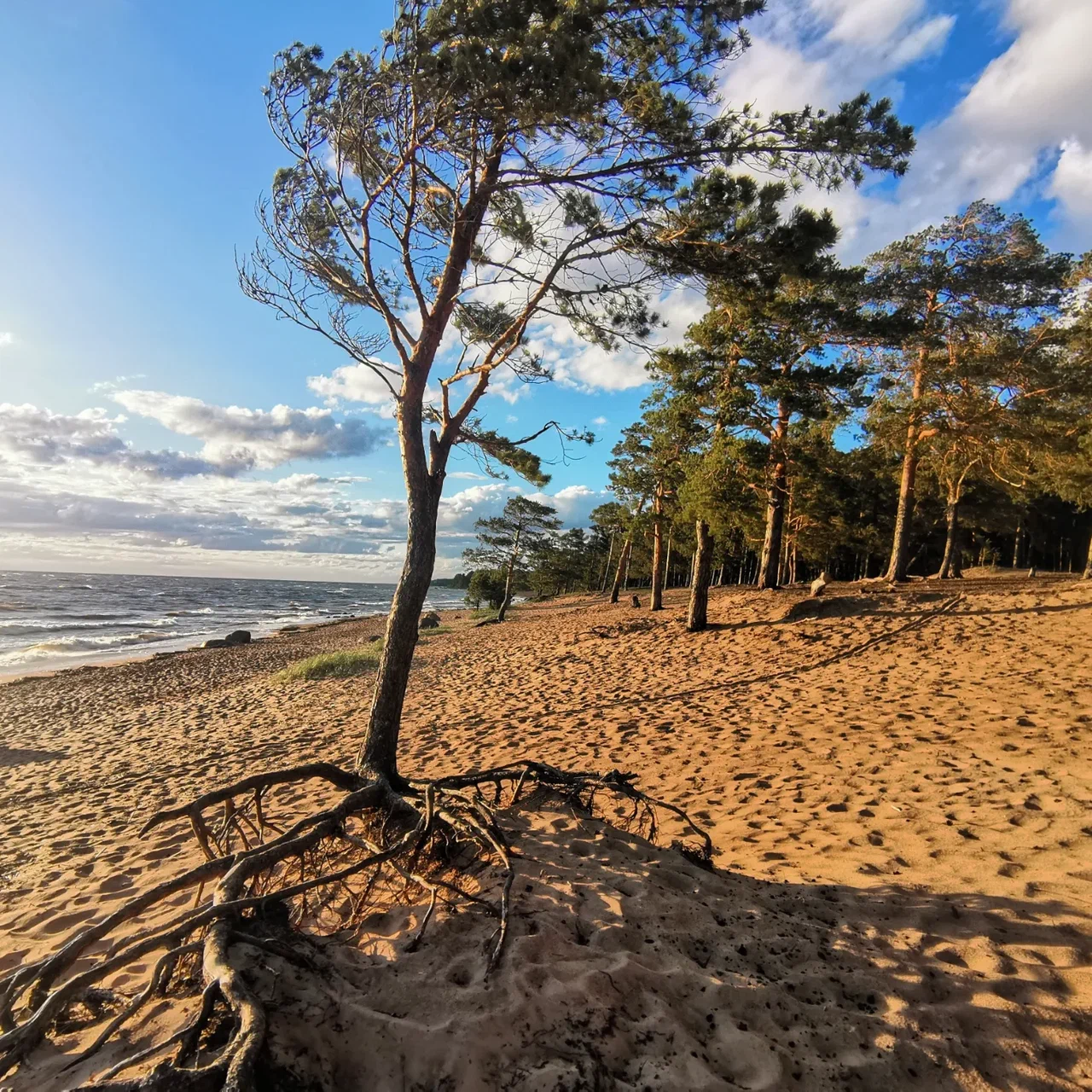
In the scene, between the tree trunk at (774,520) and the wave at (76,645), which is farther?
the wave at (76,645)

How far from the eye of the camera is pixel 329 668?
16.8 metres

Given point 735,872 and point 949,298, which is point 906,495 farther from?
point 735,872

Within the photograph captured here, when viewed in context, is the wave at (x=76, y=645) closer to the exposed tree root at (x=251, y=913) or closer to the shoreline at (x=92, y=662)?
the shoreline at (x=92, y=662)

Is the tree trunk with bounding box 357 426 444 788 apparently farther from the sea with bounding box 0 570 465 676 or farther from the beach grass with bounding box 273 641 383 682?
the sea with bounding box 0 570 465 676

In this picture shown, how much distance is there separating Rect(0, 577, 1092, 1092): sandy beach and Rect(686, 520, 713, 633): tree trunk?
10.5 ft

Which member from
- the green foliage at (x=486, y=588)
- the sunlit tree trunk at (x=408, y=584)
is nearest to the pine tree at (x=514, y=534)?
the green foliage at (x=486, y=588)

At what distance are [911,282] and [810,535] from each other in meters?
21.3

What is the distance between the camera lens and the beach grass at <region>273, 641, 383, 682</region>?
16.5 meters

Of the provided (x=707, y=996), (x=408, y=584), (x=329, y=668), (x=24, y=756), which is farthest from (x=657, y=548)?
(x=707, y=996)

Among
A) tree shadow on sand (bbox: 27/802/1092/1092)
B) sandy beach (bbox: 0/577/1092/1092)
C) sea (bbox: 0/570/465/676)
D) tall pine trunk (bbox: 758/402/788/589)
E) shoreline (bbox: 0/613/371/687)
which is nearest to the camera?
tree shadow on sand (bbox: 27/802/1092/1092)

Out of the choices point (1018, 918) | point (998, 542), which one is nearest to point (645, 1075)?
point (1018, 918)

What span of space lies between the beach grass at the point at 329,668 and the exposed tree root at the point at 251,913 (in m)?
12.6

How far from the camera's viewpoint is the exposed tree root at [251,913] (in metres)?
2.05

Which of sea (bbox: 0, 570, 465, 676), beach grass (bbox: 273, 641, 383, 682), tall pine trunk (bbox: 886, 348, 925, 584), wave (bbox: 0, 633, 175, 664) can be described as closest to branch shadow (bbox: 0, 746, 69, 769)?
beach grass (bbox: 273, 641, 383, 682)
